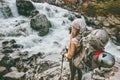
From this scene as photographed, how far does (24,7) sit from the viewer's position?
14898 mm

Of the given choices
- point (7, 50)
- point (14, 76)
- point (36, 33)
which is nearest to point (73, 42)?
point (14, 76)

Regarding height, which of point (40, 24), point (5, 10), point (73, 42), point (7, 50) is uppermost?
point (73, 42)

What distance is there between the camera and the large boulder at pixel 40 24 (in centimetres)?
1300

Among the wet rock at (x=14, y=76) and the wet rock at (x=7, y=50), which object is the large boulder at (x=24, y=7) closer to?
the wet rock at (x=7, y=50)

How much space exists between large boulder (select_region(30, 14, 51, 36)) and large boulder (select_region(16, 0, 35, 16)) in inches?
67.9

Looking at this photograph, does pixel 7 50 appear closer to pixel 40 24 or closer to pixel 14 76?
pixel 40 24

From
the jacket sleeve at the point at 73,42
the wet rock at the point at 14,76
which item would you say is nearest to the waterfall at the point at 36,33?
the wet rock at the point at 14,76

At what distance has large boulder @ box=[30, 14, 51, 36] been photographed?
42.7 feet

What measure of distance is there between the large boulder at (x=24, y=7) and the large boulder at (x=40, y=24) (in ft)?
5.65

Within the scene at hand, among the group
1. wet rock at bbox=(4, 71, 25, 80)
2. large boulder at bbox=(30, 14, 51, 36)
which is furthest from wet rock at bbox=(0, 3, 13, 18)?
wet rock at bbox=(4, 71, 25, 80)

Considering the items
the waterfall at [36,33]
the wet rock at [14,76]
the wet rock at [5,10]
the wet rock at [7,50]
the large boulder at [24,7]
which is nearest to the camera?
the wet rock at [14,76]

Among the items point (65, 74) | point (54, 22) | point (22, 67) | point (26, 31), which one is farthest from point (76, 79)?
point (54, 22)

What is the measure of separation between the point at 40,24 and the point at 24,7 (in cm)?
237

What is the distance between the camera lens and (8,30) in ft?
42.0
